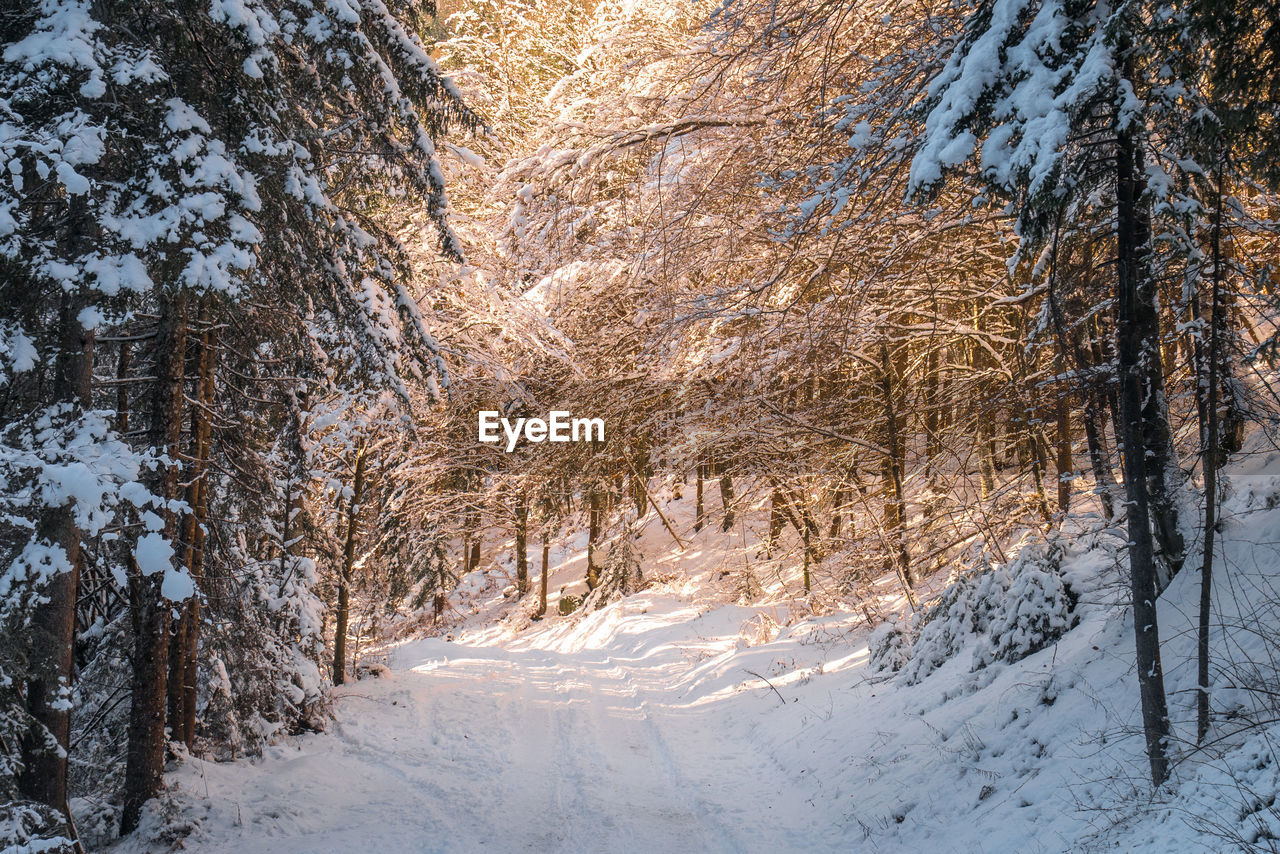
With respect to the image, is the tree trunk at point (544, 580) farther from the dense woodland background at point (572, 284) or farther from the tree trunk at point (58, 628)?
the tree trunk at point (58, 628)

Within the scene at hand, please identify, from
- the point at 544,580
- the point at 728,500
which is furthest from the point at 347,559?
the point at 544,580

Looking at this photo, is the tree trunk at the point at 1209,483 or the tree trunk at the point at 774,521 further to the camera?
the tree trunk at the point at 774,521

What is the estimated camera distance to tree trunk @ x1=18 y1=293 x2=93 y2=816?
4.77m

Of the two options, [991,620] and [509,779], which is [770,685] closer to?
[991,620]

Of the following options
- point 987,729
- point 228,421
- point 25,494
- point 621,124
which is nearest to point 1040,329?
point 987,729

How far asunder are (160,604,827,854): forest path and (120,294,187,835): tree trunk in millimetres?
676

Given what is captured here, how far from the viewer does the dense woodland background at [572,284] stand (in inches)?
173

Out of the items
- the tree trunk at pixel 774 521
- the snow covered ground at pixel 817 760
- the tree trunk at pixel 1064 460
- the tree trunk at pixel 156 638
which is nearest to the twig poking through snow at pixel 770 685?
the snow covered ground at pixel 817 760

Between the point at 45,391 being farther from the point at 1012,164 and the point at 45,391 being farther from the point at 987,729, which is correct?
the point at 987,729

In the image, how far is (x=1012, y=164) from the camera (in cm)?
399
